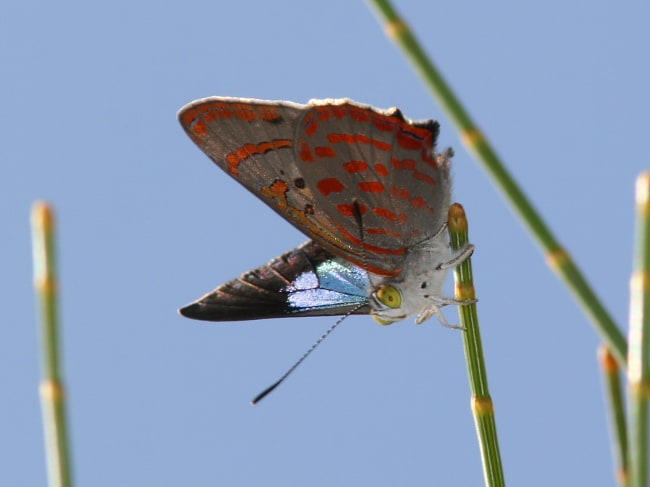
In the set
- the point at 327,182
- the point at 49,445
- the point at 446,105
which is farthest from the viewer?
the point at 327,182

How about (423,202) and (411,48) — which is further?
(423,202)

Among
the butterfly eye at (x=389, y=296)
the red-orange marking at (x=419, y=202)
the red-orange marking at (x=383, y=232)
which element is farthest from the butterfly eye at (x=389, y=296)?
the red-orange marking at (x=419, y=202)

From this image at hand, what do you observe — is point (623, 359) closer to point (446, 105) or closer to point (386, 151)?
point (446, 105)

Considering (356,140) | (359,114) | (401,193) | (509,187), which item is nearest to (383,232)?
(401,193)

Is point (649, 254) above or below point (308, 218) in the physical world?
below

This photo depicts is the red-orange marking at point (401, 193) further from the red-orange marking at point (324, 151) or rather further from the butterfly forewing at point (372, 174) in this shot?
the red-orange marking at point (324, 151)

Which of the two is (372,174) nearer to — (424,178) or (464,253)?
(424,178)

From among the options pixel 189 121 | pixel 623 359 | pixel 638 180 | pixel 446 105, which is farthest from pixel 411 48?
pixel 189 121
